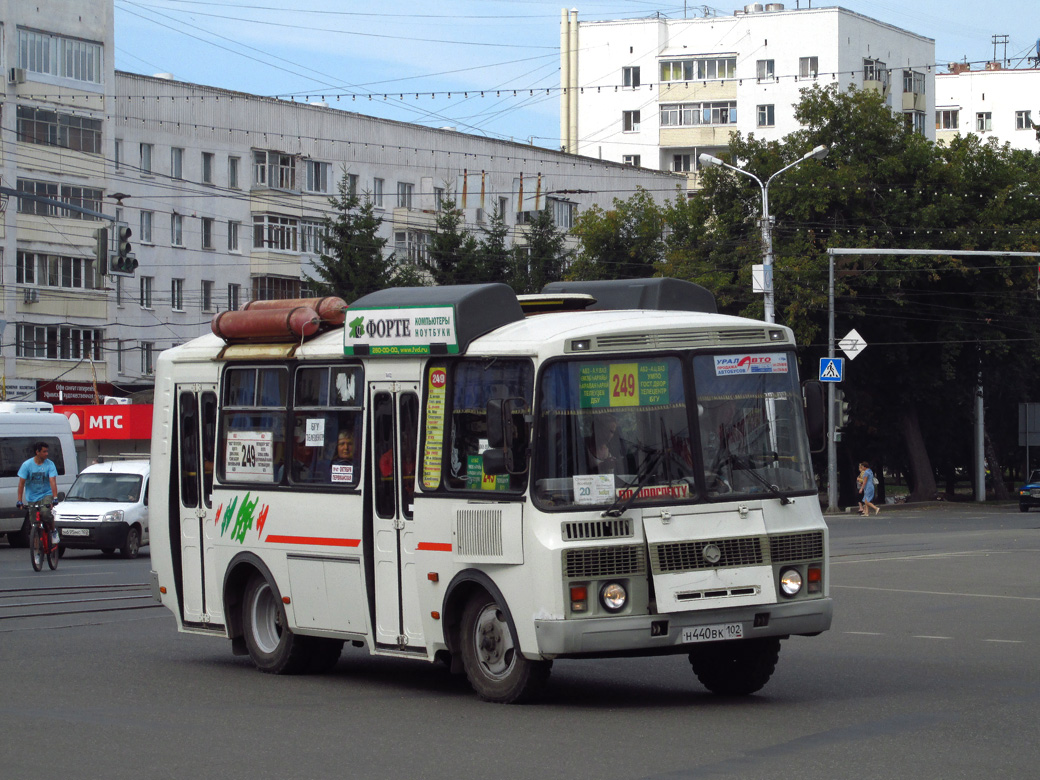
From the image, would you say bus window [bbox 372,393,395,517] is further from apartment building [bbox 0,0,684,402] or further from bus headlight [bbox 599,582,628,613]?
apartment building [bbox 0,0,684,402]

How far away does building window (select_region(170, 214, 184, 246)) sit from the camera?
64438mm

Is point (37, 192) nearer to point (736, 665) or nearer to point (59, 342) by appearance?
point (59, 342)

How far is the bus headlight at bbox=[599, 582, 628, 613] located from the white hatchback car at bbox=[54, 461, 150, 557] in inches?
756

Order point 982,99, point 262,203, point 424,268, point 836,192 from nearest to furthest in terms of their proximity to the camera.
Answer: point 836,192
point 424,268
point 262,203
point 982,99

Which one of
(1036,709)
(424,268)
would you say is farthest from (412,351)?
(424,268)

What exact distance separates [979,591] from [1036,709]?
1042 cm

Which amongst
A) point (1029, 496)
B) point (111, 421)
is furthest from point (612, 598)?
point (1029, 496)

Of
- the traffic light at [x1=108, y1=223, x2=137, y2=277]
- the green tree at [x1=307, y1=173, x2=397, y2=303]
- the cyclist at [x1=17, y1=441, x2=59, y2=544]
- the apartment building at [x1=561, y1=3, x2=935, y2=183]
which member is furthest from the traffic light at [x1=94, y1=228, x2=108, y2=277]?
the apartment building at [x1=561, y1=3, x2=935, y2=183]

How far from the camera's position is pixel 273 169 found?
221 ft

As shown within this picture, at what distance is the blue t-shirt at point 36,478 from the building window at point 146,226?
130 feet

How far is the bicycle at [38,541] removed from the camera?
2364 cm

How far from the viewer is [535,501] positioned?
997 cm

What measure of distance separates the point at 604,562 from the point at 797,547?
1.30 meters

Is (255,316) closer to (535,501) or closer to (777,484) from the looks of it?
(535,501)
